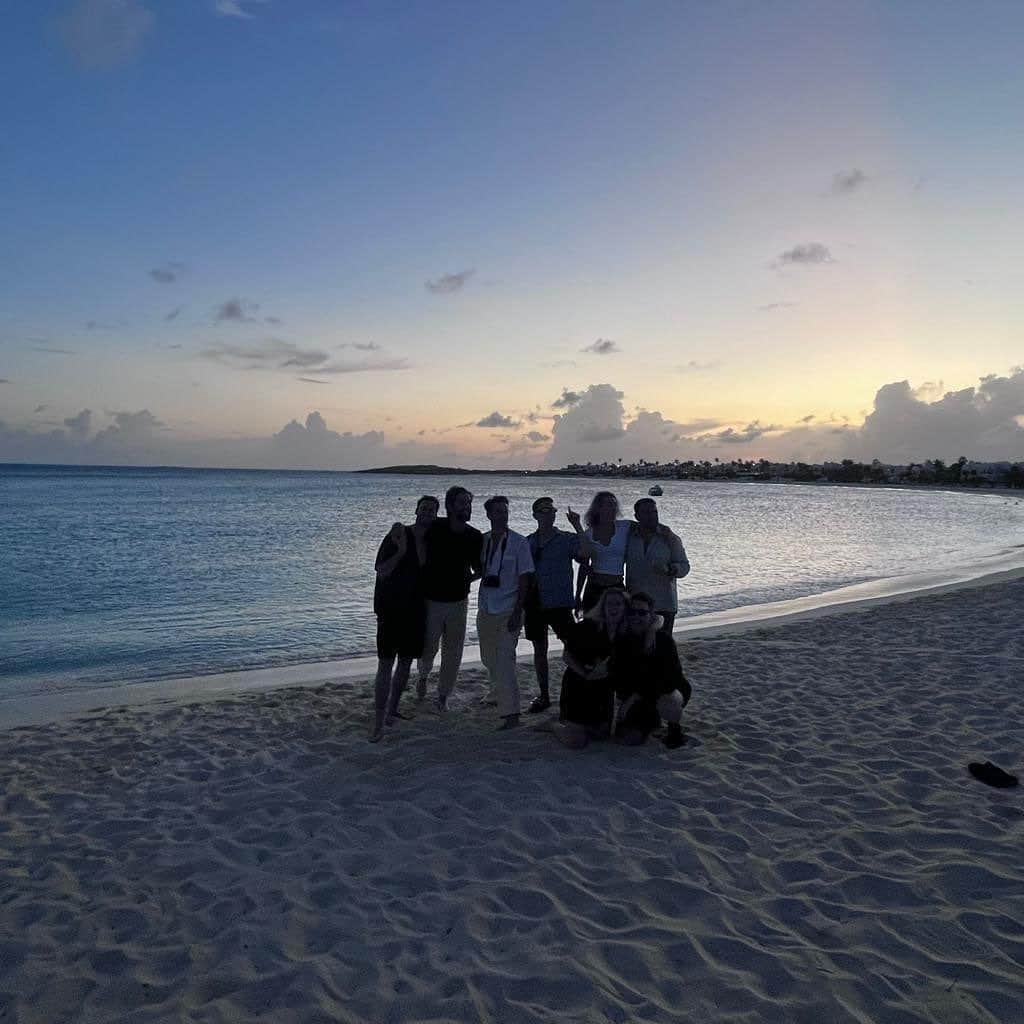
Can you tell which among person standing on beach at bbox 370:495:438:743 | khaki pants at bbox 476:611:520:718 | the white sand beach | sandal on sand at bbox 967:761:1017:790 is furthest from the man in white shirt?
sandal on sand at bbox 967:761:1017:790

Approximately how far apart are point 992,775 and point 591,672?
9.59 feet

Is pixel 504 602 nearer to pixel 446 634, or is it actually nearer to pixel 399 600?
pixel 446 634

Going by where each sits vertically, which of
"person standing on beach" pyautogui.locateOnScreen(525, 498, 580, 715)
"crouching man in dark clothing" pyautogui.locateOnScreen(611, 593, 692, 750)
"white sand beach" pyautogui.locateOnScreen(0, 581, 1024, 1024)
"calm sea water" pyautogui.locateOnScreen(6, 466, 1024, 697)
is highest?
"person standing on beach" pyautogui.locateOnScreen(525, 498, 580, 715)

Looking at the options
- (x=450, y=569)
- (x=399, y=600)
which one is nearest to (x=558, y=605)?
(x=450, y=569)

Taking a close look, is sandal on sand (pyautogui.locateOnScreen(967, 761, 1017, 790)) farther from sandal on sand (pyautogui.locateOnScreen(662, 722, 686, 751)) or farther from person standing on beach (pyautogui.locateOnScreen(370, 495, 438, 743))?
person standing on beach (pyautogui.locateOnScreen(370, 495, 438, 743))

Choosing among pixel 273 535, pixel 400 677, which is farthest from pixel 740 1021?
pixel 273 535

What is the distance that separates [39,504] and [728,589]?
51.8 meters

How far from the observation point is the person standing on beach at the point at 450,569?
21.2 ft

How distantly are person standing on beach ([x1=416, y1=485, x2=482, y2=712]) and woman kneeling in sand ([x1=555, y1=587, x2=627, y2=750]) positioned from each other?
119cm

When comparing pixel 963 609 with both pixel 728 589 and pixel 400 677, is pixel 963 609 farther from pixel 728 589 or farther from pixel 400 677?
pixel 400 677

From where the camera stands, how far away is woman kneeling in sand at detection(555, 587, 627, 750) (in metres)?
5.80

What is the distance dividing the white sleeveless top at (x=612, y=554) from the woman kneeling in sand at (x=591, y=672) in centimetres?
48

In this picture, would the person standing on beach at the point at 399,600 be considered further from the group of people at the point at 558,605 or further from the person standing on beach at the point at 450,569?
the person standing on beach at the point at 450,569

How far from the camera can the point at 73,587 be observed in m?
18.2
